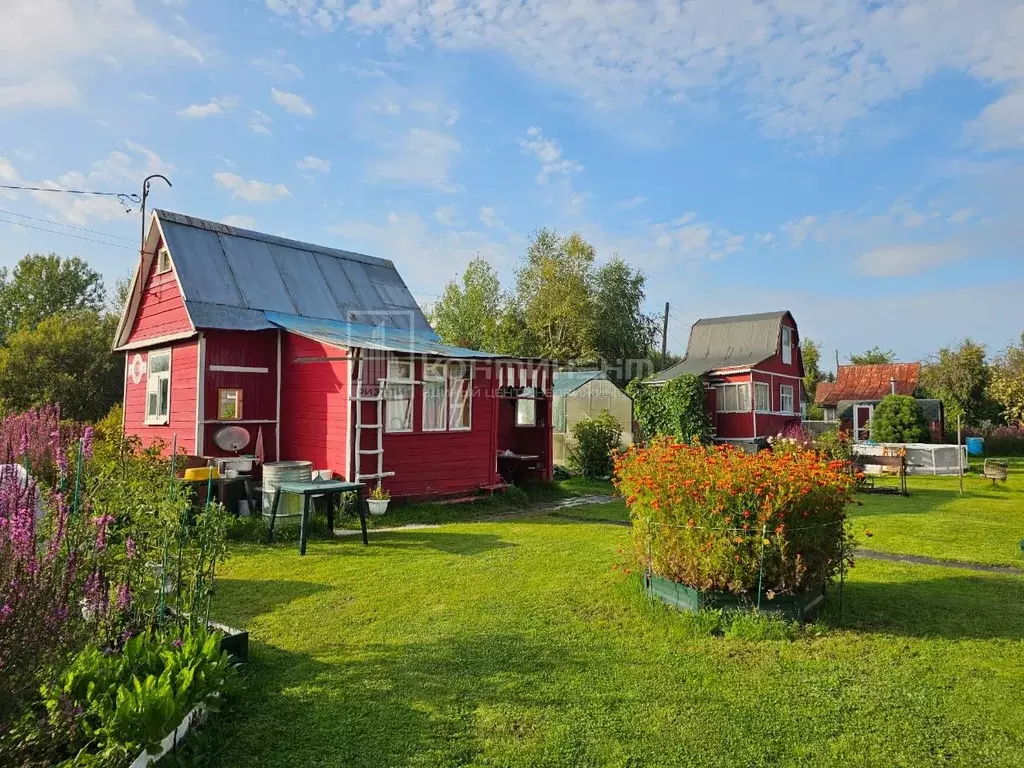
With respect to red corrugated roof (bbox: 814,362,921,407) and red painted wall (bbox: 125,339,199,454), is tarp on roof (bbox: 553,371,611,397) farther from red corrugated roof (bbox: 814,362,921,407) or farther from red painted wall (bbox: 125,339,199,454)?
red corrugated roof (bbox: 814,362,921,407)

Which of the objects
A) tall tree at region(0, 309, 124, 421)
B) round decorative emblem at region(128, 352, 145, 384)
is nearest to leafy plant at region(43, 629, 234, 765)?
round decorative emblem at region(128, 352, 145, 384)

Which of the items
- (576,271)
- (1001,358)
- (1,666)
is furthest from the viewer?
(576,271)

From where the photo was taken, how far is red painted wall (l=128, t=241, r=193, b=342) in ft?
38.4

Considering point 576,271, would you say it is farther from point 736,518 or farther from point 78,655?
point 78,655

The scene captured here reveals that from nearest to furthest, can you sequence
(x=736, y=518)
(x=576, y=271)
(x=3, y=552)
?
(x=3, y=552), (x=736, y=518), (x=576, y=271)

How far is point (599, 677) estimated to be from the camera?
393cm

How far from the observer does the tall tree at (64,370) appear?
21000 millimetres

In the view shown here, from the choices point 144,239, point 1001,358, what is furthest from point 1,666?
point 1001,358

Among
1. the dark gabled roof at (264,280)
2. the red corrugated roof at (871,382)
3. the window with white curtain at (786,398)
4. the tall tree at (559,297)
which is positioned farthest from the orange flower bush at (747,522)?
the red corrugated roof at (871,382)

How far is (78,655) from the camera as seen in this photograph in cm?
304

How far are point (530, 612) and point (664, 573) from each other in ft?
3.94

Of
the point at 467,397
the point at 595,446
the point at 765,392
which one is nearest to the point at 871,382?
the point at 765,392

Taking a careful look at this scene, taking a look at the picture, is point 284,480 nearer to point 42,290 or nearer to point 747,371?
point 747,371

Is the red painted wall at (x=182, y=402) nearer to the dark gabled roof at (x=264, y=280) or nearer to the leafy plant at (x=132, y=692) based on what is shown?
the dark gabled roof at (x=264, y=280)
